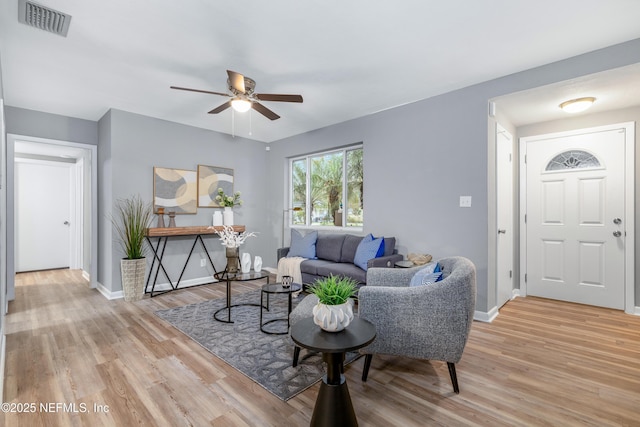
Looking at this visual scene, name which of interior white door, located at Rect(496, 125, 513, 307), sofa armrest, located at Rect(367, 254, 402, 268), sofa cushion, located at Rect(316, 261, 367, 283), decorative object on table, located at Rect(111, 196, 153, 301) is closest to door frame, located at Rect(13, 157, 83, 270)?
decorative object on table, located at Rect(111, 196, 153, 301)

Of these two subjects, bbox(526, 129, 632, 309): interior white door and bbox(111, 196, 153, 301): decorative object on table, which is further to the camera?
bbox(111, 196, 153, 301): decorative object on table

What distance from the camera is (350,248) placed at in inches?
169

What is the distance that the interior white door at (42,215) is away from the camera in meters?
5.87

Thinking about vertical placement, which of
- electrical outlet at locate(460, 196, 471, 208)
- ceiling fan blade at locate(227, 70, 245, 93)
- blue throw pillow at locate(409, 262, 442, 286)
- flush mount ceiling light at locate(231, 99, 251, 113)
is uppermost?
ceiling fan blade at locate(227, 70, 245, 93)

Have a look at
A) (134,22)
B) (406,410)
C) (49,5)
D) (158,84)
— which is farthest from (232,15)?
(406,410)

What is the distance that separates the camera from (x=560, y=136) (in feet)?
13.3

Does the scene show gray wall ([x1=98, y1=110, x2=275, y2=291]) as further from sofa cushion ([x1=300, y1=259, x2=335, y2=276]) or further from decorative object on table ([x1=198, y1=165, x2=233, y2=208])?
sofa cushion ([x1=300, y1=259, x2=335, y2=276])

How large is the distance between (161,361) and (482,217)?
3318mm

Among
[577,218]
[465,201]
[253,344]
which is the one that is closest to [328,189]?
[465,201]

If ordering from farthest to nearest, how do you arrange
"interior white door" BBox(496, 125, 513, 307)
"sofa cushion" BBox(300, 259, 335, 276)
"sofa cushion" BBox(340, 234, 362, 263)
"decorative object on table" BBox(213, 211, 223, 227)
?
"decorative object on table" BBox(213, 211, 223, 227)
"sofa cushion" BBox(340, 234, 362, 263)
"sofa cushion" BBox(300, 259, 335, 276)
"interior white door" BBox(496, 125, 513, 307)

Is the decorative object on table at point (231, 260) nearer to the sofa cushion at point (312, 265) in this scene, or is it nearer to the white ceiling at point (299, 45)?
the sofa cushion at point (312, 265)

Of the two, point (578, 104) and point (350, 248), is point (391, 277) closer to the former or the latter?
point (350, 248)

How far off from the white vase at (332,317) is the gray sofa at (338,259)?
1.84 metres

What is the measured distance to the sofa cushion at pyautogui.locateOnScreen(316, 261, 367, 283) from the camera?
3.62 meters
